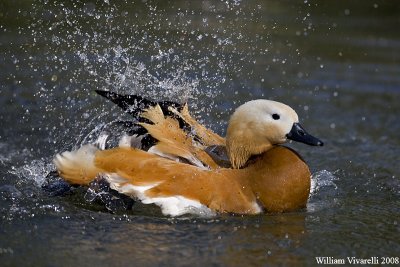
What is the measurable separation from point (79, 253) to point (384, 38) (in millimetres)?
8387

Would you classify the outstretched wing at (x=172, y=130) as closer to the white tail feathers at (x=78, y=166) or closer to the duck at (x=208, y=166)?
the duck at (x=208, y=166)

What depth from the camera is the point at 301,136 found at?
19.7ft

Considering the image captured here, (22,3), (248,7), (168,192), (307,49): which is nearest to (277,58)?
(307,49)

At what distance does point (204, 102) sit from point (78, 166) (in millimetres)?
3274

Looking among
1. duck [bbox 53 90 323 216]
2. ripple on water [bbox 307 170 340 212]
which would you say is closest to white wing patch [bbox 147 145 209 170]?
duck [bbox 53 90 323 216]

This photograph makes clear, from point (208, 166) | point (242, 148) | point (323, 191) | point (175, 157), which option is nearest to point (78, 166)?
point (175, 157)

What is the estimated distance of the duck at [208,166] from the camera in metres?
5.86

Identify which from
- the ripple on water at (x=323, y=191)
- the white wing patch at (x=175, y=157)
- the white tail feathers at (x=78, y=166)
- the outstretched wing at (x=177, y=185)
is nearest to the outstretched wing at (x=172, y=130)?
the white wing patch at (x=175, y=157)

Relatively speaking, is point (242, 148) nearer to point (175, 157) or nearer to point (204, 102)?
point (175, 157)

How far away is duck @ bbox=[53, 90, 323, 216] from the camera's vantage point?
19.2 ft

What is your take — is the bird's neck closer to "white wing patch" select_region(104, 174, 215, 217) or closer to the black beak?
the black beak

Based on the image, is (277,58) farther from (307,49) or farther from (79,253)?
(79,253)

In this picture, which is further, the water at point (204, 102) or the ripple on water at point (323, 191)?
the ripple on water at point (323, 191)

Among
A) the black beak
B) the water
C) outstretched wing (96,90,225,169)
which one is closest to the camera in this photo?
the water
